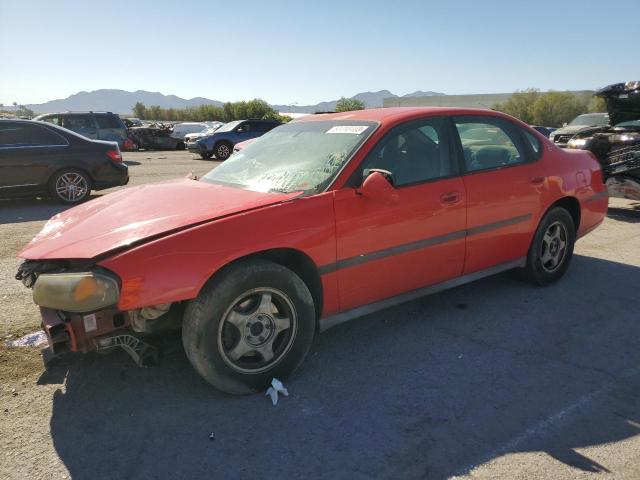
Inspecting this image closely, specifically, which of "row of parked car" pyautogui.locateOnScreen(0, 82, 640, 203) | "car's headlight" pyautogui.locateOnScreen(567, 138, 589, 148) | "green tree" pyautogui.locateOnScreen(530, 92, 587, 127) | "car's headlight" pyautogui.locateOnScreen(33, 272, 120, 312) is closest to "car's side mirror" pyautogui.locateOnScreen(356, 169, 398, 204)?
"car's headlight" pyautogui.locateOnScreen(33, 272, 120, 312)

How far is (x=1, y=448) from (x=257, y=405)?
1.28 meters

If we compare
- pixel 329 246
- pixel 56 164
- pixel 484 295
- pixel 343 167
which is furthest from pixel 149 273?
pixel 56 164

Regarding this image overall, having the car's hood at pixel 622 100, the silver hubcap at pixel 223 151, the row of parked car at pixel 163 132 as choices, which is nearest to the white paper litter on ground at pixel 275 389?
the car's hood at pixel 622 100

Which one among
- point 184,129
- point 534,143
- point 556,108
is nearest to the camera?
point 534,143

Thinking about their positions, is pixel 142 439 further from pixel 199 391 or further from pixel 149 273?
pixel 149 273

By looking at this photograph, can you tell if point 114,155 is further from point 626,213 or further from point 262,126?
point 262,126

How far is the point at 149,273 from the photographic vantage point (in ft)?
8.36

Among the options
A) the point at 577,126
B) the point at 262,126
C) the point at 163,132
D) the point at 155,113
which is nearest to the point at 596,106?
the point at 577,126

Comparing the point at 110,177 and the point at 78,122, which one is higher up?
the point at 78,122

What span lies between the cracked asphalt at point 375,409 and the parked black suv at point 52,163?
5.41 meters

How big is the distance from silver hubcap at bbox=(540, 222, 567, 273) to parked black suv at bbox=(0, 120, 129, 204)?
25.2ft

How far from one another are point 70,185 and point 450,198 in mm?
7659

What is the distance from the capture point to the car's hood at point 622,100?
891 cm

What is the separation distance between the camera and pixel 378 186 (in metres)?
3.14
